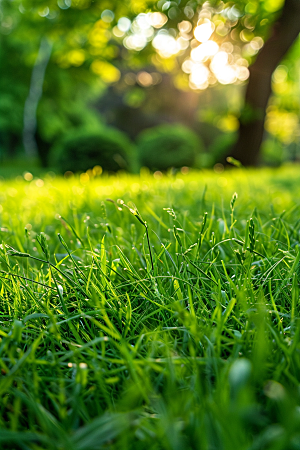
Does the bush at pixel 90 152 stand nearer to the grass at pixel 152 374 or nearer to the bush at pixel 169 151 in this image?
the bush at pixel 169 151

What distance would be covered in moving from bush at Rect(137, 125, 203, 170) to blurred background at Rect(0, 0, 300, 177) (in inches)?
1.4

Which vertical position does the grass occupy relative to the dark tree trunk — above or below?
below

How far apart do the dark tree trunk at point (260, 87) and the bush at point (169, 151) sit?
7.11ft

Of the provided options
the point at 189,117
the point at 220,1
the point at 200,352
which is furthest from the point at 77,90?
the point at 200,352

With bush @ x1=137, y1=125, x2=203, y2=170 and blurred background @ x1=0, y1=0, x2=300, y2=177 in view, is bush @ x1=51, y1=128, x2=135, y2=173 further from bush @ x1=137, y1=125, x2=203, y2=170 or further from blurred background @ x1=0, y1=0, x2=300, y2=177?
bush @ x1=137, y1=125, x2=203, y2=170

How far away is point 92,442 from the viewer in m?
→ 0.59

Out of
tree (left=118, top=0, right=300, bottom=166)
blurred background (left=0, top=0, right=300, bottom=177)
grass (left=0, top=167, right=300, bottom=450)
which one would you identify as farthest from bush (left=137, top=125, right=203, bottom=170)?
grass (left=0, top=167, right=300, bottom=450)

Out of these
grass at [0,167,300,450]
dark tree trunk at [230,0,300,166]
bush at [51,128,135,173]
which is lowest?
bush at [51,128,135,173]

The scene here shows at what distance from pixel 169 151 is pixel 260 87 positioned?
12.4 feet

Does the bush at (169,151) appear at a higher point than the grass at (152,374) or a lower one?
lower

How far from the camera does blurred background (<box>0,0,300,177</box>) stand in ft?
23.7

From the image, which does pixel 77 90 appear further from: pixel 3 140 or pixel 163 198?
pixel 163 198

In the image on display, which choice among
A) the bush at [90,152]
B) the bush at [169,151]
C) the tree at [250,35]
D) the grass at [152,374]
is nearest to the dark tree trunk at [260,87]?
the tree at [250,35]

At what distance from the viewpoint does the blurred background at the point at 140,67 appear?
7.22 meters
